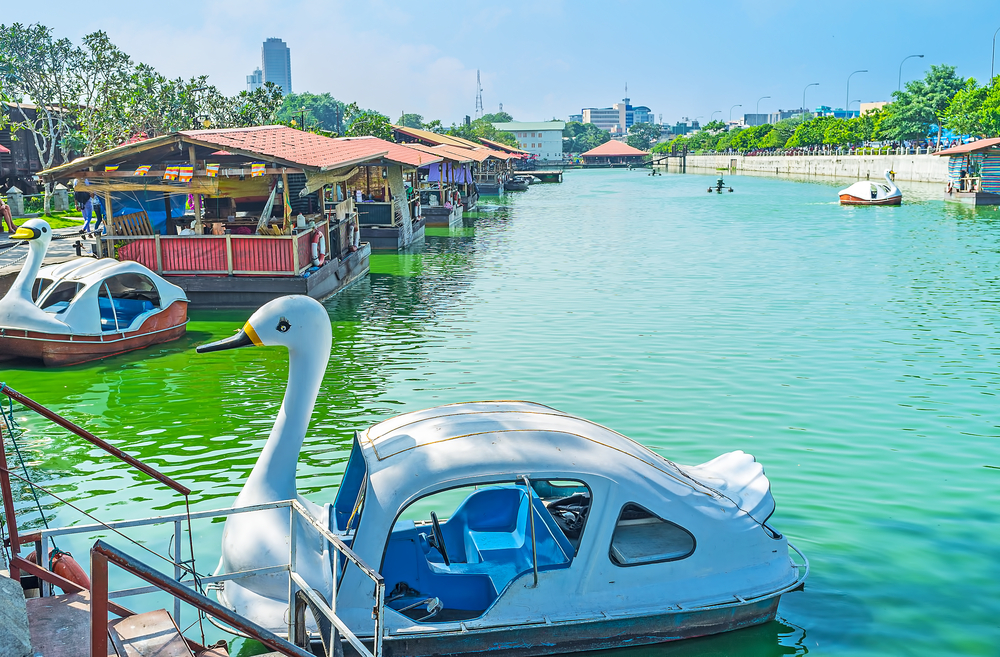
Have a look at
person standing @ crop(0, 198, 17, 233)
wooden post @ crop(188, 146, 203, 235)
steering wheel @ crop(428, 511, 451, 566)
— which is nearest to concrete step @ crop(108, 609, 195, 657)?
steering wheel @ crop(428, 511, 451, 566)

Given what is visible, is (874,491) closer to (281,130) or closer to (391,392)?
(391,392)

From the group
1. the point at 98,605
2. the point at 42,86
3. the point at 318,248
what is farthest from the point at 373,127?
the point at 98,605

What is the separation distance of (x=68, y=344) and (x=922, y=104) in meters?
88.2

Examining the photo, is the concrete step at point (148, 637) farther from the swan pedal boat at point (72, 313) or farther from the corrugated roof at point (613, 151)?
the corrugated roof at point (613, 151)

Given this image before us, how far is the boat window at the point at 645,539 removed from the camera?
20.6ft

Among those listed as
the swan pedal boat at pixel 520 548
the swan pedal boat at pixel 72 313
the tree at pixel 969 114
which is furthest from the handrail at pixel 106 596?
the tree at pixel 969 114

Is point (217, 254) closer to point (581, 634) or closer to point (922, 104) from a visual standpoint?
point (581, 634)

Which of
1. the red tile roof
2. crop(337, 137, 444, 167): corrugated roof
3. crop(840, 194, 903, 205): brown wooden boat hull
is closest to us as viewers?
the red tile roof

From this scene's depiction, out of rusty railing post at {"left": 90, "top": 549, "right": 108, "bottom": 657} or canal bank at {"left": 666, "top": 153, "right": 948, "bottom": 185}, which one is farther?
canal bank at {"left": 666, "top": 153, "right": 948, "bottom": 185}

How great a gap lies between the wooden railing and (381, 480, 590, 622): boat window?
549 inches

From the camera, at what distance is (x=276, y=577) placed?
241 inches

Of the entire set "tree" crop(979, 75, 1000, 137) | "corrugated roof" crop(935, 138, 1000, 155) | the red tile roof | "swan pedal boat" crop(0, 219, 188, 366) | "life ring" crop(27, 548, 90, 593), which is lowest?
"life ring" crop(27, 548, 90, 593)

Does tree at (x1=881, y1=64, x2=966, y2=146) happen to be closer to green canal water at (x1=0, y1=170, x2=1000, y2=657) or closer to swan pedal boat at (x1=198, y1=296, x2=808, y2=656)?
green canal water at (x1=0, y1=170, x2=1000, y2=657)

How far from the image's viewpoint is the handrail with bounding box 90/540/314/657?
3568mm
